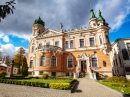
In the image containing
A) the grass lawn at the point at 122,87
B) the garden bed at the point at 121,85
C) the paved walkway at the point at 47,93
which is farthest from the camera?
the garden bed at the point at 121,85

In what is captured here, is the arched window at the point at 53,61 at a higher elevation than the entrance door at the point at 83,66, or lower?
higher

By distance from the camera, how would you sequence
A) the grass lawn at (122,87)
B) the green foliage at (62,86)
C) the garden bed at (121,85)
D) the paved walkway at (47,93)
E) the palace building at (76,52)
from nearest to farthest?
the paved walkway at (47,93) < the grass lawn at (122,87) < the garden bed at (121,85) < the green foliage at (62,86) < the palace building at (76,52)

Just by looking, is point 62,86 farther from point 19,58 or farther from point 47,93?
point 19,58

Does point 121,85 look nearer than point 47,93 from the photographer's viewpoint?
No

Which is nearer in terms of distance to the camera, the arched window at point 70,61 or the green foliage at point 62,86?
the green foliage at point 62,86

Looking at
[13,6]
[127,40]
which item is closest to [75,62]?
[127,40]

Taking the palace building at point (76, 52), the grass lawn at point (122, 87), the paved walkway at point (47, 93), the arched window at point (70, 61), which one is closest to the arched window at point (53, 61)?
the palace building at point (76, 52)

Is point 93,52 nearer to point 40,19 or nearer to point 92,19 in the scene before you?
point 92,19

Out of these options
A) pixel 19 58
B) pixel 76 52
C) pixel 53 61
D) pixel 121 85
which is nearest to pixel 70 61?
pixel 76 52

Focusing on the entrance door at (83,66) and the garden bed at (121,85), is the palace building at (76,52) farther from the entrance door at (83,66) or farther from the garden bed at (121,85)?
the garden bed at (121,85)

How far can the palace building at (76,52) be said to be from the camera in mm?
22609

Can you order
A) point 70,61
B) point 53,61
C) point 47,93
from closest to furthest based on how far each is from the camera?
point 47,93 < point 53,61 < point 70,61

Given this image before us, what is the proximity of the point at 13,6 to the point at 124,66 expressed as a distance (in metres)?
29.8

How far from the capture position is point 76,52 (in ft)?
83.9
